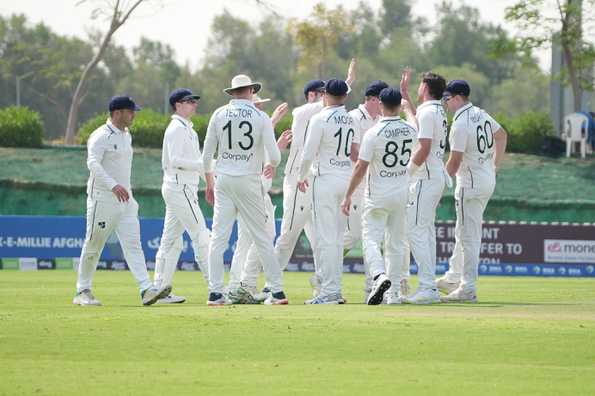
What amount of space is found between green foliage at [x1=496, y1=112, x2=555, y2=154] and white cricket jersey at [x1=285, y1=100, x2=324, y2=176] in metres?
26.4

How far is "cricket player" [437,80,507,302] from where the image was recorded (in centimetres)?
1611

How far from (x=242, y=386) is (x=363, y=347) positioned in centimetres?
208

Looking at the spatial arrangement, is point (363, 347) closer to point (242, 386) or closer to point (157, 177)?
point (242, 386)

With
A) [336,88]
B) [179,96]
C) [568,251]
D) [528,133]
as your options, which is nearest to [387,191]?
[336,88]

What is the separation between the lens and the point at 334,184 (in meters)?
15.7

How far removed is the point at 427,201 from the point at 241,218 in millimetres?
2076

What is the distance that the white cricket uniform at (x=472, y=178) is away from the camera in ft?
53.1

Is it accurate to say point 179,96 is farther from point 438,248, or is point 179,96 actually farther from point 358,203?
point 438,248

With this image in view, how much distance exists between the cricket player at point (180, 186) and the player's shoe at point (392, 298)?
2682 millimetres

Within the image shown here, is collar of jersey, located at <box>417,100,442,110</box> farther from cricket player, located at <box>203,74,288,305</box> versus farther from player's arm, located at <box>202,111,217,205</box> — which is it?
player's arm, located at <box>202,111,217,205</box>

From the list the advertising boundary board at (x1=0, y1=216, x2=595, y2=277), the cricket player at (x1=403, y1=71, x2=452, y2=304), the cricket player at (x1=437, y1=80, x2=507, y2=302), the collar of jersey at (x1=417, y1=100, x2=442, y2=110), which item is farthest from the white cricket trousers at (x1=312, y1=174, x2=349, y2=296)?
the advertising boundary board at (x1=0, y1=216, x2=595, y2=277)

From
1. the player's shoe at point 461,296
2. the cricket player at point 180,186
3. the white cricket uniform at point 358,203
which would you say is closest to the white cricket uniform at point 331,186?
the white cricket uniform at point 358,203

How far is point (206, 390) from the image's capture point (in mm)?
9445

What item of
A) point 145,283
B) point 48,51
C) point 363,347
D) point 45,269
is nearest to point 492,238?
point 45,269
